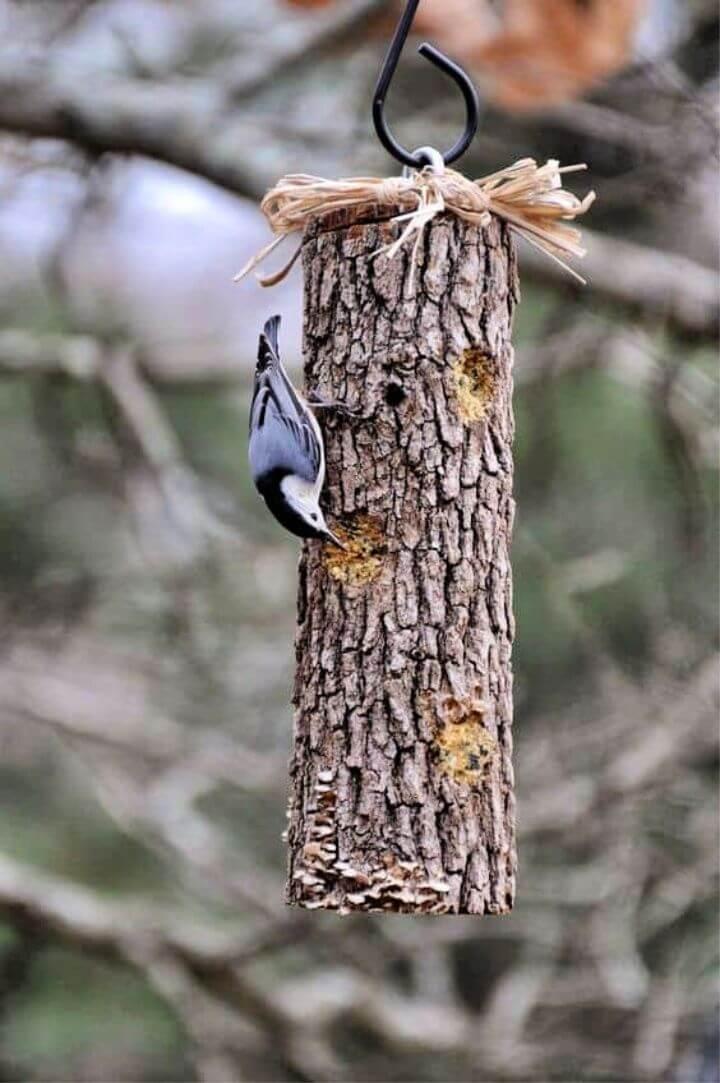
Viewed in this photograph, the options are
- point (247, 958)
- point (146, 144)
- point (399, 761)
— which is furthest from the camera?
point (247, 958)

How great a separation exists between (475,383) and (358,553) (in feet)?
0.86

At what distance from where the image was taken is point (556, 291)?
3648 millimetres

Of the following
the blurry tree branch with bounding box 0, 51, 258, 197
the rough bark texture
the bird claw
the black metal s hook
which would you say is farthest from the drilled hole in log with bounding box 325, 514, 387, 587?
the blurry tree branch with bounding box 0, 51, 258, 197

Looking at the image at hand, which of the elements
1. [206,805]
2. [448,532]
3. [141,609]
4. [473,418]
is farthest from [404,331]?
[206,805]

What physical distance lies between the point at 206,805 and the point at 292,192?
3.88 metres

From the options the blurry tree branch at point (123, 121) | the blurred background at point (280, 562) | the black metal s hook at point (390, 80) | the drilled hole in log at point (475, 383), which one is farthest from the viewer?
the blurred background at point (280, 562)

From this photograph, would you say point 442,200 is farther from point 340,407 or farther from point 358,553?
point 358,553

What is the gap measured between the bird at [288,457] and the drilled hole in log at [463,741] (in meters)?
0.24

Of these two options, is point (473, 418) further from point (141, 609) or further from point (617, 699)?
point (141, 609)

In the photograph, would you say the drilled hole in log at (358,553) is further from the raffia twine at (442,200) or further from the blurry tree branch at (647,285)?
the blurry tree branch at (647,285)

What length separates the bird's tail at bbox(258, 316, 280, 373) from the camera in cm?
185

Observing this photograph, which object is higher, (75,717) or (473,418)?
(75,717)

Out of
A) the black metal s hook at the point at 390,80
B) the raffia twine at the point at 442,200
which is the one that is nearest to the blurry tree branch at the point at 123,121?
the raffia twine at the point at 442,200

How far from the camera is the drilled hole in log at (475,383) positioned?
1.85 meters
